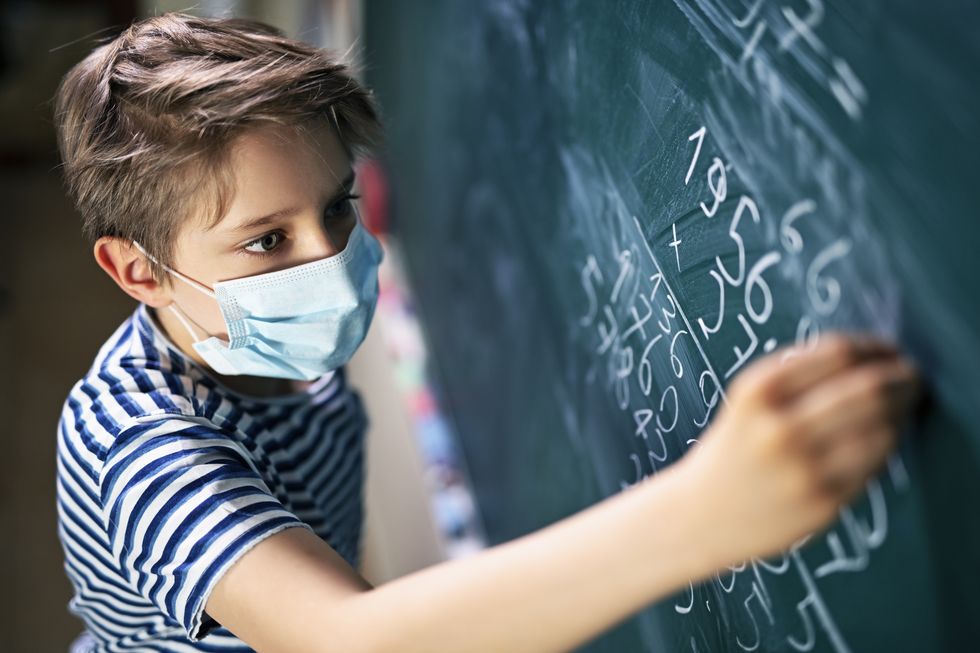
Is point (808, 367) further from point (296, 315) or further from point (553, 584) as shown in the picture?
point (296, 315)

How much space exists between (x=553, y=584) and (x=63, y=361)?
2.77 metres

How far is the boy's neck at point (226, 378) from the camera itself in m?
1.01

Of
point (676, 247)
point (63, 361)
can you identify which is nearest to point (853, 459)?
point (676, 247)

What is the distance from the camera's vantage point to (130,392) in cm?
87

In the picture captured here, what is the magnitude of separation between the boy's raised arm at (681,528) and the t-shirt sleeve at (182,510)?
0.41ft

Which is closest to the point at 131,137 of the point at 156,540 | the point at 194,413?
the point at 194,413

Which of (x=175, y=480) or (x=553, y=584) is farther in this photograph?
(x=175, y=480)

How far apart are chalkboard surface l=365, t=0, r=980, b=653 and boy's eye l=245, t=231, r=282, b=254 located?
35 cm

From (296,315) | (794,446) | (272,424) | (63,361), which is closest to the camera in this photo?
(794,446)

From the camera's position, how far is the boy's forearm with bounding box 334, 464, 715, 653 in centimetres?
54

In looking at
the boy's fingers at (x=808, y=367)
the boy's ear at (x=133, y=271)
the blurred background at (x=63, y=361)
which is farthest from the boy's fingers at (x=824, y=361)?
the blurred background at (x=63, y=361)

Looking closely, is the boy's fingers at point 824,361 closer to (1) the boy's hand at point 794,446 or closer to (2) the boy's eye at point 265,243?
(1) the boy's hand at point 794,446

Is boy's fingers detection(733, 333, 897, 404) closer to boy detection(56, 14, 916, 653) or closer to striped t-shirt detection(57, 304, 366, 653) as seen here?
boy detection(56, 14, 916, 653)

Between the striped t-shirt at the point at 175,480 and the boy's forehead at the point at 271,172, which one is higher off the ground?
the boy's forehead at the point at 271,172
